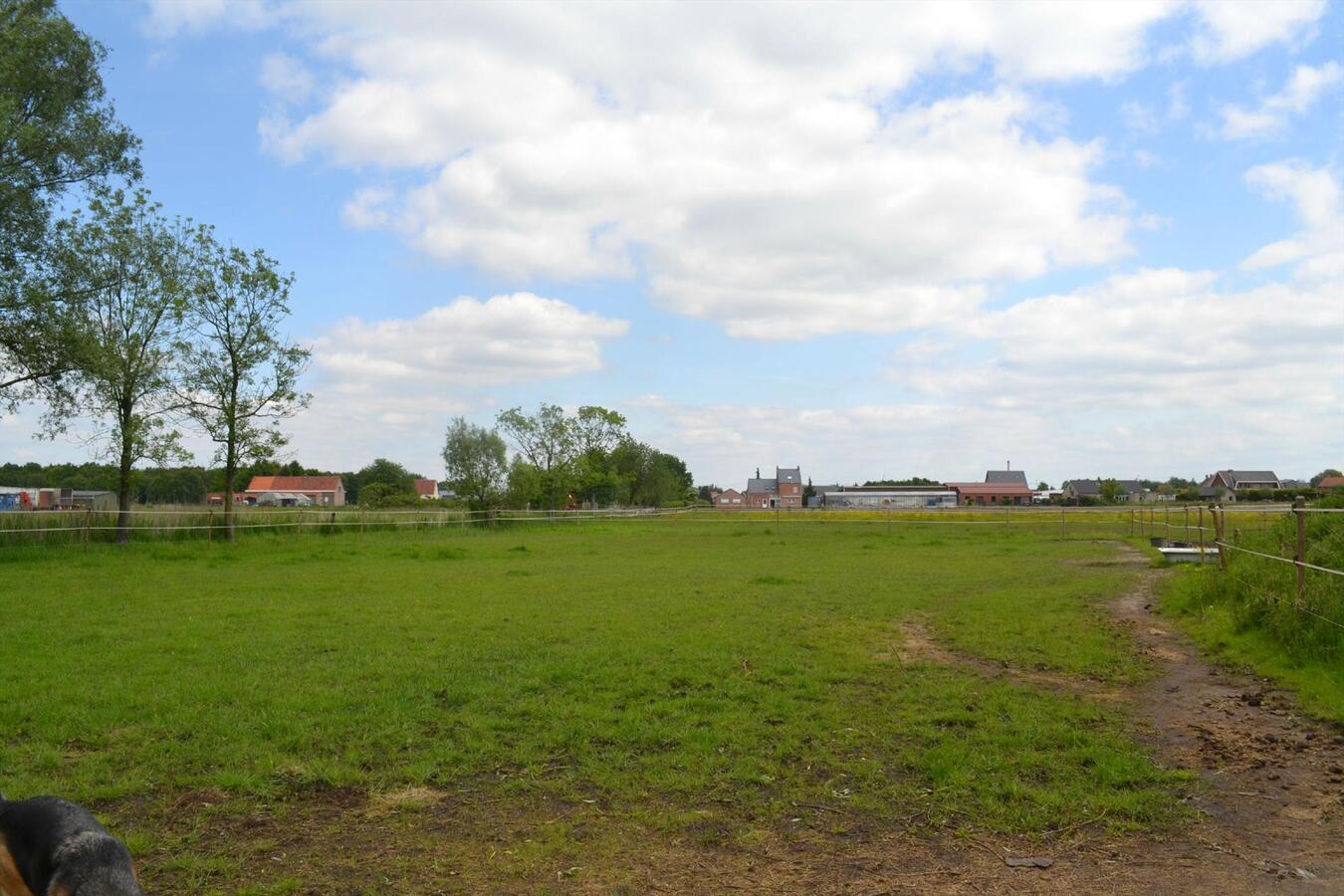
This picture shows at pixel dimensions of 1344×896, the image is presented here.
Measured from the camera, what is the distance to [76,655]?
9.38 m

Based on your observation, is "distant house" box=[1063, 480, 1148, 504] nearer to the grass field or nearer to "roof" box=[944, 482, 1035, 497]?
"roof" box=[944, 482, 1035, 497]

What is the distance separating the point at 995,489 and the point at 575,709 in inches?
4840

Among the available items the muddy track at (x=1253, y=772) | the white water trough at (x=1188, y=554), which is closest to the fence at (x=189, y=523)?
the white water trough at (x=1188, y=554)

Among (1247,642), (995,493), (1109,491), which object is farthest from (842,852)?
(995,493)

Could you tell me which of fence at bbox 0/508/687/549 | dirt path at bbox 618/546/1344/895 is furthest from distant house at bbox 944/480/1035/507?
dirt path at bbox 618/546/1344/895

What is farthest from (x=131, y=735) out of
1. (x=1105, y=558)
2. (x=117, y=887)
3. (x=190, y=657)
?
(x=1105, y=558)

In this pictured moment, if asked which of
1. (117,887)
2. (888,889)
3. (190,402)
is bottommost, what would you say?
(888,889)

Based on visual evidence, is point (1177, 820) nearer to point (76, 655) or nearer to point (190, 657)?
point (190, 657)

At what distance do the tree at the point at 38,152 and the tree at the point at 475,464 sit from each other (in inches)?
1012

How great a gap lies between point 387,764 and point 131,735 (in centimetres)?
212

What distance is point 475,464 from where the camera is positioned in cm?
7375

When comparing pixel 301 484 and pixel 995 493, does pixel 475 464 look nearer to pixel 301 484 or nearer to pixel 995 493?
pixel 301 484

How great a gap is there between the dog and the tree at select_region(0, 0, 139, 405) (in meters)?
23.6

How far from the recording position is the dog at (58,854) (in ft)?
7.13
